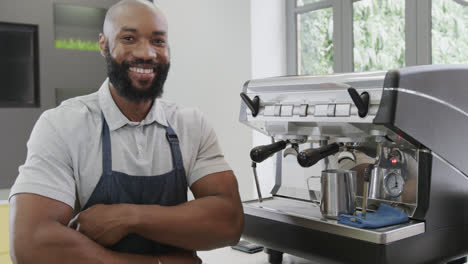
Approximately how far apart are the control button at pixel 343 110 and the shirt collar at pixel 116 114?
49cm

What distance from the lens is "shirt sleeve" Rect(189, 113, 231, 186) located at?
1.36 m

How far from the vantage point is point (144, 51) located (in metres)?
1.29

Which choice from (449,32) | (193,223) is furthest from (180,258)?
(449,32)

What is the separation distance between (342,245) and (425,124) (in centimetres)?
34

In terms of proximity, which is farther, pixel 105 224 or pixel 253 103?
pixel 253 103

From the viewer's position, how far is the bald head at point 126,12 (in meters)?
1.29

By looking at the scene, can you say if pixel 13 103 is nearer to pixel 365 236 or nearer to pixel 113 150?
pixel 113 150

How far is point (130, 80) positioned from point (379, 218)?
28.8 inches

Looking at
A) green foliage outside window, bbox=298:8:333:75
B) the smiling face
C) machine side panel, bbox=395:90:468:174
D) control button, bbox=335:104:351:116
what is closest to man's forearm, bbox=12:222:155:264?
the smiling face

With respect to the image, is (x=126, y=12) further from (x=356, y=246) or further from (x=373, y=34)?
(x=373, y=34)

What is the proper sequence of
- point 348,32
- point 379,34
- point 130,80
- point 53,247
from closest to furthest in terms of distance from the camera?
point 53,247 → point 130,80 → point 379,34 → point 348,32

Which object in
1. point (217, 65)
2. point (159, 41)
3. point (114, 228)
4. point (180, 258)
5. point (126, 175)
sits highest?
point (217, 65)

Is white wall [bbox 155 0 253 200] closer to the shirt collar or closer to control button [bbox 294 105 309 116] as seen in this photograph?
the shirt collar

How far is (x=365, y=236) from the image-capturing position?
42.9 inches
